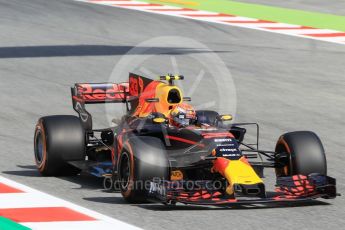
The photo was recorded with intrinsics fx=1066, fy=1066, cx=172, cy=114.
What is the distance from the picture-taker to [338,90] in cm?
1912

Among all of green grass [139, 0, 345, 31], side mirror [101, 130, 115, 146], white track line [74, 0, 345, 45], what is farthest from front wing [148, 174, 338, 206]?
green grass [139, 0, 345, 31]

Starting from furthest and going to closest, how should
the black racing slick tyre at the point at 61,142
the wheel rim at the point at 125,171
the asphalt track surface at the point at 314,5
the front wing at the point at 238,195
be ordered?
the asphalt track surface at the point at 314,5 → the black racing slick tyre at the point at 61,142 → the wheel rim at the point at 125,171 → the front wing at the point at 238,195

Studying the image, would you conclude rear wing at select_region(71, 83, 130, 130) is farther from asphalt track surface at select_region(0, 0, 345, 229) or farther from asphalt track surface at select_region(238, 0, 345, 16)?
asphalt track surface at select_region(238, 0, 345, 16)

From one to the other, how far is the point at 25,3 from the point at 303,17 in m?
7.50

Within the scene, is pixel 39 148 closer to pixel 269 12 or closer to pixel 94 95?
pixel 94 95

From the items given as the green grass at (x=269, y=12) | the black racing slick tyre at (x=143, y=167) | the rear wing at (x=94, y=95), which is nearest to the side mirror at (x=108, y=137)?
the rear wing at (x=94, y=95)

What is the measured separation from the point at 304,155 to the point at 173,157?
133cm

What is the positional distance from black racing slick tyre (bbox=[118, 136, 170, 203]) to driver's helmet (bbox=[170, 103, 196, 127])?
26.9 inches

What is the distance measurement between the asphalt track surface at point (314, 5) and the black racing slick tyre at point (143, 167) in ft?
60.3

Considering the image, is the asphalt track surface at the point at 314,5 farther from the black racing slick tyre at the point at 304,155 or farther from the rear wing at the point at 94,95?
the black racing slick tyre at the point at 304,155

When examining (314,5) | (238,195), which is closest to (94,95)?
(238,195)

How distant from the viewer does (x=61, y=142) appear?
11.6 metres

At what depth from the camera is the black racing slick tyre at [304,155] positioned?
10812 mm

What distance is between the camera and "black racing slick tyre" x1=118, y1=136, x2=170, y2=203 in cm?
1013
